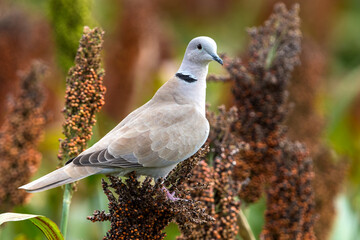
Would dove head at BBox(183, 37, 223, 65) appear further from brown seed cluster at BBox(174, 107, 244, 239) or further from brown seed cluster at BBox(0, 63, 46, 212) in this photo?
brown seed cluster at BBox(0, 63, 46, 212)

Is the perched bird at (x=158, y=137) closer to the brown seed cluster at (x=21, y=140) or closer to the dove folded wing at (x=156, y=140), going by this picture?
the dove folded wing at (x=156, y=140)

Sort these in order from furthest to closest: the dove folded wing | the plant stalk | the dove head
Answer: the plant stalk
the dove head
the dove folded wing

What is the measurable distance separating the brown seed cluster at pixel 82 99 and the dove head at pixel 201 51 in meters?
0.70

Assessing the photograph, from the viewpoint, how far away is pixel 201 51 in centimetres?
410

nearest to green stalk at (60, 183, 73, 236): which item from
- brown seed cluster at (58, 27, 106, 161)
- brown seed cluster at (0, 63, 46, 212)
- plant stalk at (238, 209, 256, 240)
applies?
brown seed cluster at (58, 27, 106, 161)

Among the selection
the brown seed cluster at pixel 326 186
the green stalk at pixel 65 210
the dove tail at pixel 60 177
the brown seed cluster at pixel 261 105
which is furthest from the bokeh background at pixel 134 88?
the dove tail at pixel 60 177

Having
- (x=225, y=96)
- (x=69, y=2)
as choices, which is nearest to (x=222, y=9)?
(x=225, y=96)

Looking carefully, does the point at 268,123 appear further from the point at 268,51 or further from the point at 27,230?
the point at 27,230

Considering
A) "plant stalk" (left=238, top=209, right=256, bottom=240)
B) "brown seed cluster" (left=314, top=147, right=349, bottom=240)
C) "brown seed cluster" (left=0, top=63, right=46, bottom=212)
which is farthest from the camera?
"brown seed cluster" (left=314, top=147, right=349, bottom=240)

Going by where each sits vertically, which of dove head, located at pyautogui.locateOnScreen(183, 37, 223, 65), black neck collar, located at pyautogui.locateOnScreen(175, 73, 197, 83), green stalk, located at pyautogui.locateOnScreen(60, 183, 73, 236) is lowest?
green stalk, located at pyautogui.locateOnScreen(60, 183, 73, 236)

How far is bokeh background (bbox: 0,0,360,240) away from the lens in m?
5.39

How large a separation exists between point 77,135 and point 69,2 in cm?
212

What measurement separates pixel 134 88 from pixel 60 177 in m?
3.59

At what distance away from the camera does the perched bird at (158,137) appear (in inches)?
135
